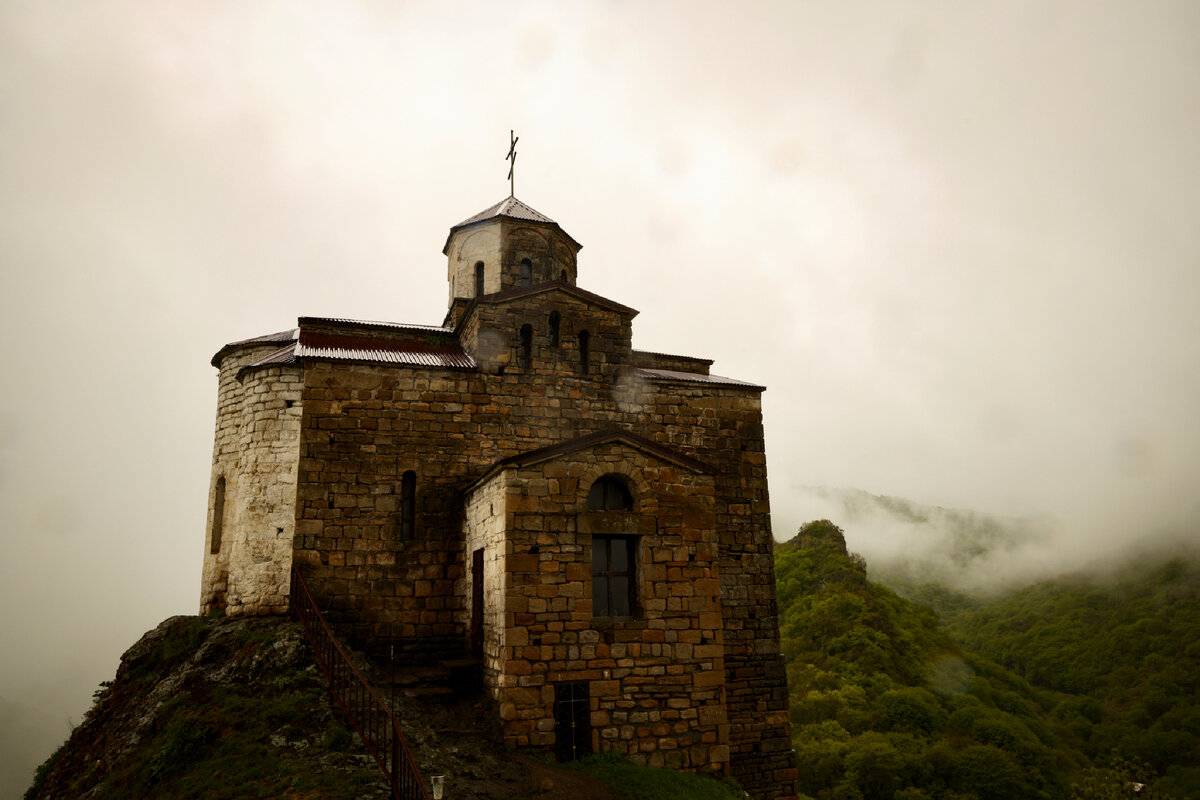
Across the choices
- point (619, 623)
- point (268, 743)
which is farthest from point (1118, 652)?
point (268, 743)

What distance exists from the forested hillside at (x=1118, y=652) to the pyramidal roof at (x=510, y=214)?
131 ft

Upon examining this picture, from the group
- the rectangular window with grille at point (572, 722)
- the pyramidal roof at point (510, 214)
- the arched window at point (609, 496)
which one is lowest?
the rectangular window with grille at point (572, 722)

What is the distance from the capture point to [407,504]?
12.8 meters

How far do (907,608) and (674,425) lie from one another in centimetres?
4861

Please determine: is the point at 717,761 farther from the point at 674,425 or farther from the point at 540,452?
the point at 674,425

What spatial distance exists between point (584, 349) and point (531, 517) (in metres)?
4.83

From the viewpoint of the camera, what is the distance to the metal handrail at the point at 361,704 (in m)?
7.58

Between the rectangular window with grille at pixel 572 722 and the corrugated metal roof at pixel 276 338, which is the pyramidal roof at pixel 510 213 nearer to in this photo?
the corrugated metal roof at pixel 276 338

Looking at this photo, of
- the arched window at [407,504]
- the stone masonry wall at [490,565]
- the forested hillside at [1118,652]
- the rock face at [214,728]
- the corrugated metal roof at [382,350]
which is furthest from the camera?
the forested hillside at [1118,652]

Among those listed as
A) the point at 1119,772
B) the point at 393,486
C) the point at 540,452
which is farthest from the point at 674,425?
the point at 1119,772

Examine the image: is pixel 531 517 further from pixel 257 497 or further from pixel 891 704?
pixel 891 704

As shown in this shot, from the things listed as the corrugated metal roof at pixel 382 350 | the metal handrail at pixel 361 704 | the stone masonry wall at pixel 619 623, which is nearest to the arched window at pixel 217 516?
the metal handrail at pixel 361 704

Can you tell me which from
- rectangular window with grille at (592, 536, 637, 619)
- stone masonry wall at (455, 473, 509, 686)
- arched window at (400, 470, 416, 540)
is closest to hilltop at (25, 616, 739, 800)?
stone masonry wall at (455, 473, 509, 686)

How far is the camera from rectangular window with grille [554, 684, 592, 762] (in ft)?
32.6
